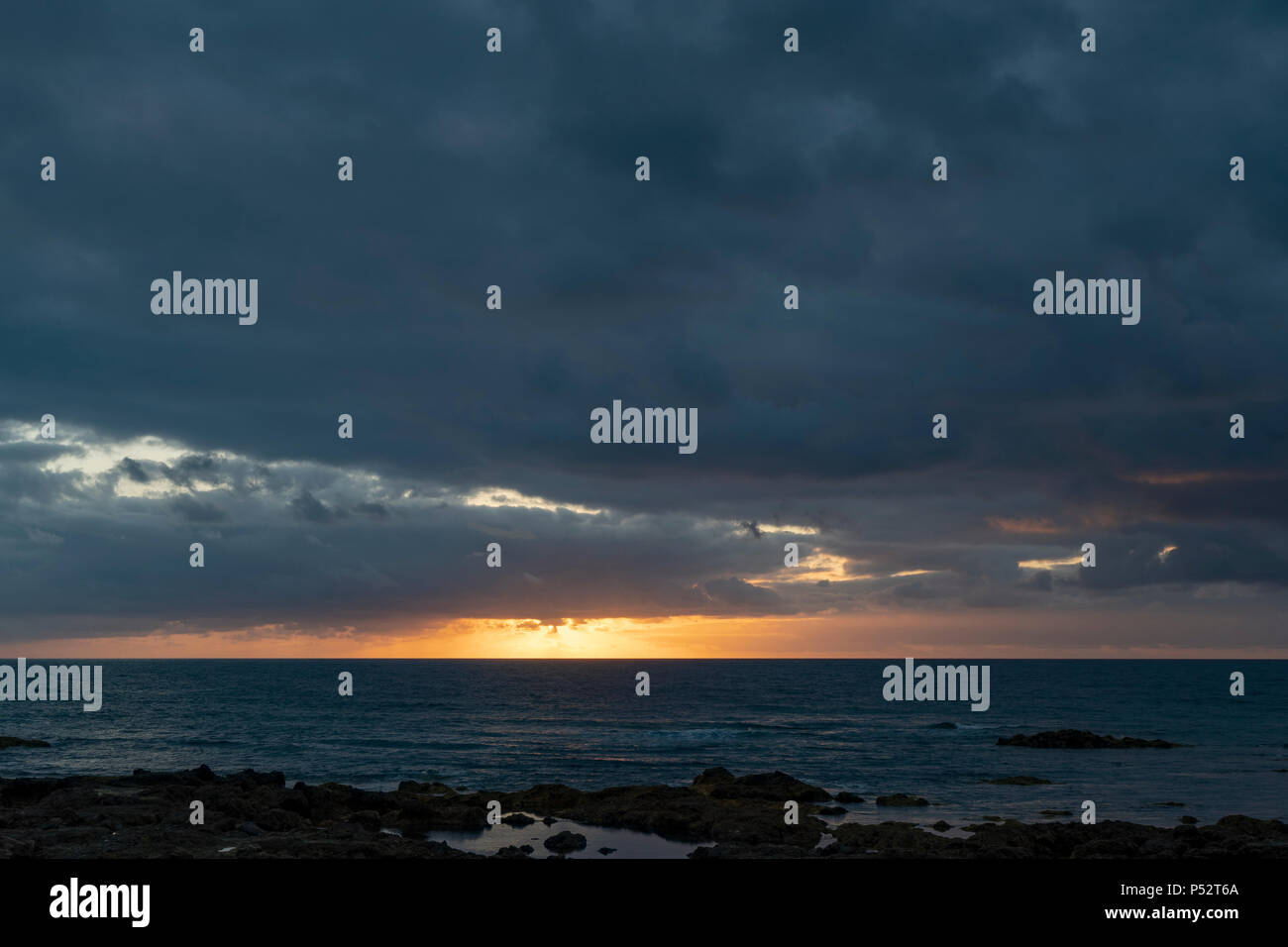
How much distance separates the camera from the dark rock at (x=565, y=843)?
3069 centimetres

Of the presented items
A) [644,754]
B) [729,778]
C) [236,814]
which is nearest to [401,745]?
[644,754]

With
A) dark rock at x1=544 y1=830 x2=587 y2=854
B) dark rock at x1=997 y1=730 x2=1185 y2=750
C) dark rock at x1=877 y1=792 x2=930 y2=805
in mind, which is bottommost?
dark rock at x1=997 y1=730 x2=1185 y2=750

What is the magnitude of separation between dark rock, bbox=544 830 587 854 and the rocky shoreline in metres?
0.05

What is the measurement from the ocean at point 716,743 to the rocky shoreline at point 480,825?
6.17 m

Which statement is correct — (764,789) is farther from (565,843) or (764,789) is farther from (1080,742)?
(1080,742)

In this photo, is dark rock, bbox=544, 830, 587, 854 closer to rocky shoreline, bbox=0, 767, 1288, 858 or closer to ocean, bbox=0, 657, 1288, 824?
rocky shoreline, bbox=0, 767, 1288, 858

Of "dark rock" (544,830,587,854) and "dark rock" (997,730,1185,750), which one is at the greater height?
"dark rock" (544,830,587,854)

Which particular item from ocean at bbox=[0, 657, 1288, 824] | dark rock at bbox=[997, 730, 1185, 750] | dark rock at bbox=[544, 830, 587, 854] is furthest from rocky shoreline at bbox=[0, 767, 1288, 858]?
dark rock at bbox=[997, 730, 1185, 750]

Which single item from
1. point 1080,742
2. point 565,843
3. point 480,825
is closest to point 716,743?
point 1080,742

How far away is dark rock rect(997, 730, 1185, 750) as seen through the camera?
69688mm
